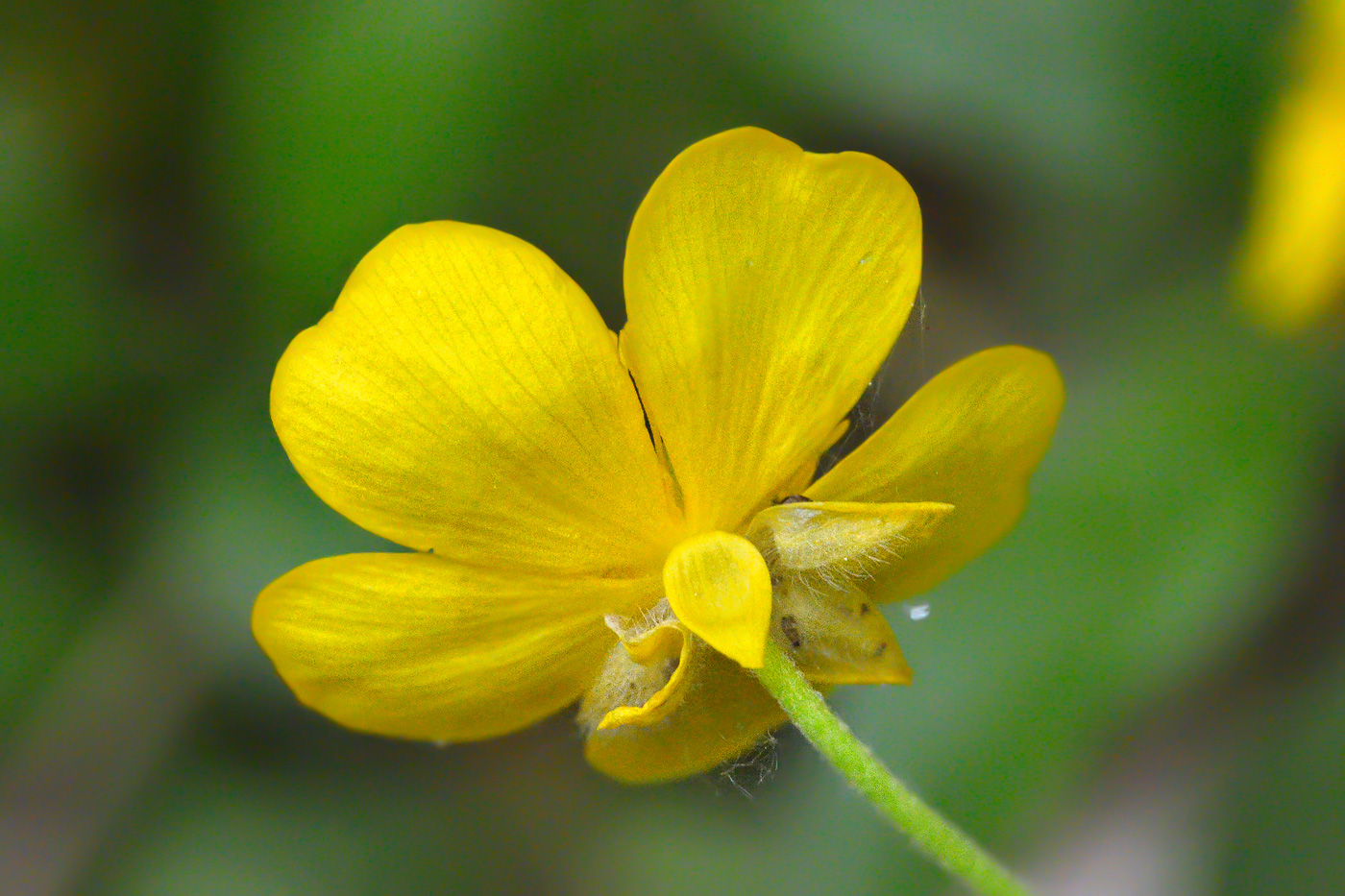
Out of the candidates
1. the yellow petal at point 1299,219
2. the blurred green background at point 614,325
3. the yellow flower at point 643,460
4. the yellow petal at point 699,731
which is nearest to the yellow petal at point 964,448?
the yellow flower at point 643,460

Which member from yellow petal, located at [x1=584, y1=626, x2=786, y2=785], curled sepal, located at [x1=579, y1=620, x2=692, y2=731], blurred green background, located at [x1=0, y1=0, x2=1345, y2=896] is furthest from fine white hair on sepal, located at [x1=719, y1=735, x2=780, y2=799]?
blurred green background, located at [x1=0, y1=0, x2=1345, y2=896]

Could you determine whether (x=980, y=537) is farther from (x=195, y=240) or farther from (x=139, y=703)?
(x=139, y=703)

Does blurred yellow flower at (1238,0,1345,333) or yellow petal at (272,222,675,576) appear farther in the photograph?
blurred yellow flower at (1238,0,1345,333)

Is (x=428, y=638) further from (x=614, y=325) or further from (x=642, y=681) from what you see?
(x=614, y=325)

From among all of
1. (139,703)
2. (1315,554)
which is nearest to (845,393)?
(1315,554)

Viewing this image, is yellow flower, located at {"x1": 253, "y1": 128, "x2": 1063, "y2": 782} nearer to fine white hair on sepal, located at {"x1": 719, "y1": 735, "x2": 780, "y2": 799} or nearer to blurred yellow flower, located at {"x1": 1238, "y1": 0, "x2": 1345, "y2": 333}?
fine white hair on sepal, located at {"x1": 719, "y1": 735, "x2": 780, "y2": 799}

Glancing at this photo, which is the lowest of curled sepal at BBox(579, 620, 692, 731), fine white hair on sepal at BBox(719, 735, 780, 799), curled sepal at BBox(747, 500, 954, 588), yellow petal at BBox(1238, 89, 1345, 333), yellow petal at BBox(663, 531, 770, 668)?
fine white hair on sepal at BBox(719, 735, 780, 799)
